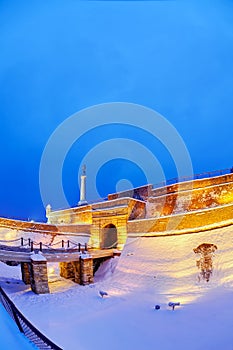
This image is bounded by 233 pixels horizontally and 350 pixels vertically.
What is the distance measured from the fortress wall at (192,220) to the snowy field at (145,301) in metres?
0.61

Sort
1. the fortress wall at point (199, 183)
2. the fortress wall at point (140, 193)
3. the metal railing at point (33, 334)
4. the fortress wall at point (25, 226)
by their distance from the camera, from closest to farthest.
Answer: the metal railing at point (33, 334), the fortress wall at point (199, 183), the fortress wall at point (25, 226), the fortress wall at point (140, 193)

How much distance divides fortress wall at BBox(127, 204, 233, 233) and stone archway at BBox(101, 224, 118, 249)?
9.85ft

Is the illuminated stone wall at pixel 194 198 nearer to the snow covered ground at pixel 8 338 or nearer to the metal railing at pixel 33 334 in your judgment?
the metal railing at pixel 33 334

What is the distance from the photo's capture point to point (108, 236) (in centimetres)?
1845

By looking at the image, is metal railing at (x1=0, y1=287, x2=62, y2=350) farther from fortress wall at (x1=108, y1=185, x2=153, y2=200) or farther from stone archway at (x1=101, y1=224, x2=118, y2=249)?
fortress wall at (x1=108, y1=185, x2=153, y2=200)

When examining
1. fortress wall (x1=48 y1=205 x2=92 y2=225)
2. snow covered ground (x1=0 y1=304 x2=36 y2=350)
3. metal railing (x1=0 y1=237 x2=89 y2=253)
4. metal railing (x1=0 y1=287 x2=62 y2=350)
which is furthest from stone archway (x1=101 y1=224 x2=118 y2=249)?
snow covered ground (x1=0 y1=304 x2=36 y2=350)

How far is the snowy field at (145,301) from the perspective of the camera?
306 inches

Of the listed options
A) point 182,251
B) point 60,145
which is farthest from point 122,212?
point 60,145

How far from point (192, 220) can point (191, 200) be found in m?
5.02

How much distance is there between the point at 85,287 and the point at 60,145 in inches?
3430

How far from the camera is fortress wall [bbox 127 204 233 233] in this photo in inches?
549

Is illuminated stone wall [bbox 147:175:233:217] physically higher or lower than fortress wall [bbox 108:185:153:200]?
lower

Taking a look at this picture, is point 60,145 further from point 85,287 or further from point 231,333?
point 231,333

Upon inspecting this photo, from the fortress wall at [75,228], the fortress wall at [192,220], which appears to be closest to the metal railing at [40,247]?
the fortress wall at [75,228]
